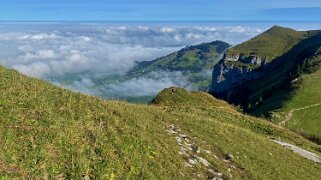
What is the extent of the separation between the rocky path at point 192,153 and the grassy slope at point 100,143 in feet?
1.21

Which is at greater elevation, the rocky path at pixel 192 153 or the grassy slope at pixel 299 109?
the rocky path at pixel 192 153

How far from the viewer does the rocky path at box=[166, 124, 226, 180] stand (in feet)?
78.0

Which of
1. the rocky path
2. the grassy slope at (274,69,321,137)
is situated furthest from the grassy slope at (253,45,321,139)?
the rocky path

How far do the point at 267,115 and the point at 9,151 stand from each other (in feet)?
511

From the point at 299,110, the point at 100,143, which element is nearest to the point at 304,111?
the point at 299,110

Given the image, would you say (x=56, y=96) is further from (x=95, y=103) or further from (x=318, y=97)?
(x=318, y=97)

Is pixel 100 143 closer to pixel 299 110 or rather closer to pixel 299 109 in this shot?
pixel 299 110

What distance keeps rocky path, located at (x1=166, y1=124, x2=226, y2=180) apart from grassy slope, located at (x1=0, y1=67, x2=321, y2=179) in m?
0.37

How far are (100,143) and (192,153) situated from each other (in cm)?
647

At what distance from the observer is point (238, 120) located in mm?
47375

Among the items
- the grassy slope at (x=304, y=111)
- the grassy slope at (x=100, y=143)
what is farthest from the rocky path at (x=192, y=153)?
the grassy slope at (x=304, y=111)

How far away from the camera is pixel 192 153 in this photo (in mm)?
25297

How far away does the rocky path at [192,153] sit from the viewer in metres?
23.8

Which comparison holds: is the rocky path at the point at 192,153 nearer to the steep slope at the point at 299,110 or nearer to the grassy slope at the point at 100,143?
the grassy slope at the point at 100,143
